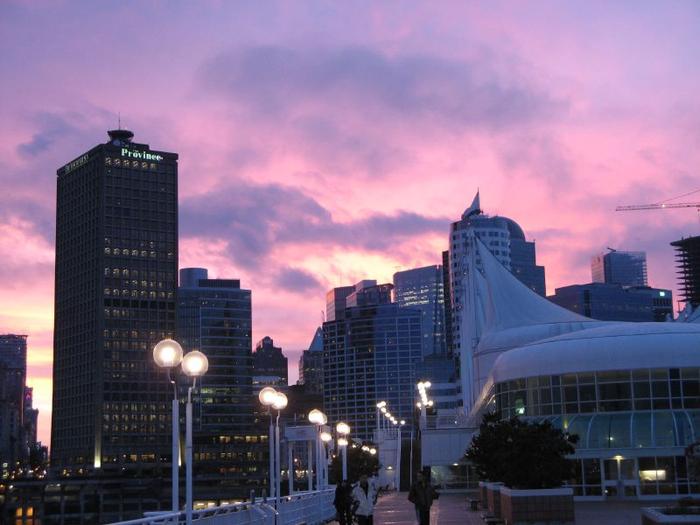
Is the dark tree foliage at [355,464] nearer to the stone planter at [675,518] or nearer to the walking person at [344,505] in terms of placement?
the walking person at [344,505]

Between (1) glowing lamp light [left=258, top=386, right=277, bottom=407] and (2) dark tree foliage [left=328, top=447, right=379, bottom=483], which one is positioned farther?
(2) dark tree foliage [left=328, top=447, right=379, bottom=483]

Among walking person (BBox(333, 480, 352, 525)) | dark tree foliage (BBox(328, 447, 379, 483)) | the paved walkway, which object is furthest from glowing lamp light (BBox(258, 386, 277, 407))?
dark tree foliage (BBox(328, 447, 379, 483))

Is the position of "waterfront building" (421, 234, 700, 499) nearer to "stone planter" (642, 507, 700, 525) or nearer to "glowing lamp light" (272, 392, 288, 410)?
"glowing lamp light" (272, 392, 288, 410)

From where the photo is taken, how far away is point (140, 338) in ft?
653

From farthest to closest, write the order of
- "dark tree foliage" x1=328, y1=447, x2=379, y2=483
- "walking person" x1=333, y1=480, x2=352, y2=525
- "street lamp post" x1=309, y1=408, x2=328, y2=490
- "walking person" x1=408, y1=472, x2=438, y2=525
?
"dark tree foliage" x1=328, y1=447, x2=379, y2=483 < "street lamp post" x1=309, y1=408, x2=328, y2=490 < "walking person" x1=333, y1=480, x2=352, y2=525 < "walking person" x1=408, y1=472, x2=438, y2=525

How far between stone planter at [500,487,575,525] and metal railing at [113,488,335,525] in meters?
6.45

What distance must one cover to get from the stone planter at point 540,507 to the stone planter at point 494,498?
151 inches

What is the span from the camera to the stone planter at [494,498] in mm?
35094

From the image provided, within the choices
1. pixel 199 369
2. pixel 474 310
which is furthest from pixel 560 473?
pixel 474 310

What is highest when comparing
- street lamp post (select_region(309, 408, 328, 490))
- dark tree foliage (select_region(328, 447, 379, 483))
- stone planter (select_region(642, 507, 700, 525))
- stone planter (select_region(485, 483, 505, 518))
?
street lamp post (select_region(309, 408, 328, 490))

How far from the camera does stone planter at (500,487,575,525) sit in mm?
29844

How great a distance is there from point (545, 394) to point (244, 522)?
35748 mm

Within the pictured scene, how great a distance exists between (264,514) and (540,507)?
26.4 ft

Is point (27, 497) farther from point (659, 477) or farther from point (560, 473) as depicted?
point (560, 473)
